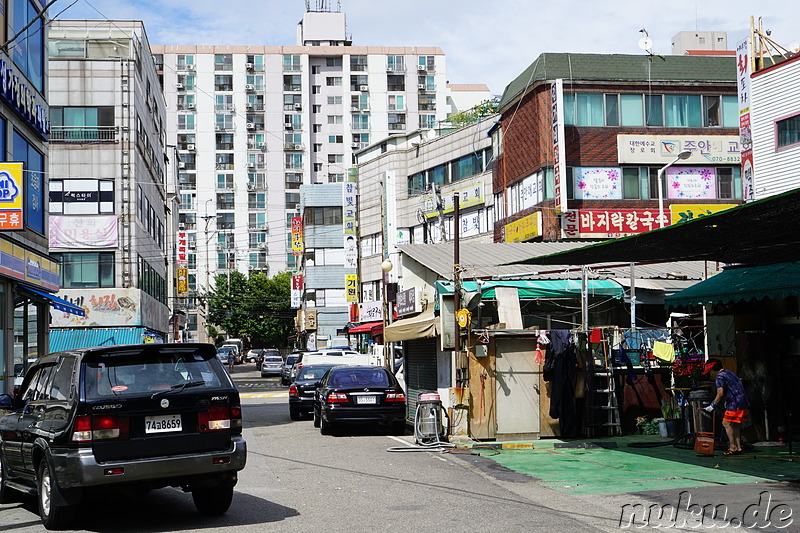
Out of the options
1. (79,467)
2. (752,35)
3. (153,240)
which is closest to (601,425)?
(79,467)

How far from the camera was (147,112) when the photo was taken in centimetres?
5447

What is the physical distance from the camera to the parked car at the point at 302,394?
24188 mm

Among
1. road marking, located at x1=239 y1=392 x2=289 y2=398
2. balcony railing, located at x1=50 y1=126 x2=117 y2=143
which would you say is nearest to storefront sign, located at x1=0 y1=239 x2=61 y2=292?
road marking, located at x1=239 y1=392 x2=289 y2=398

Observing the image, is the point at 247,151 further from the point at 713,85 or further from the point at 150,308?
the point at 713,85

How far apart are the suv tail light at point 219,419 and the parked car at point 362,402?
10131 mm

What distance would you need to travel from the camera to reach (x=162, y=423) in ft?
28.9

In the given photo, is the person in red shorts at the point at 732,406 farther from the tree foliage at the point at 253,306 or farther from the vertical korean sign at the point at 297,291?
the tree foliage at the point at 253,306

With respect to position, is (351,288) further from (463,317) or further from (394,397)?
(463,317)

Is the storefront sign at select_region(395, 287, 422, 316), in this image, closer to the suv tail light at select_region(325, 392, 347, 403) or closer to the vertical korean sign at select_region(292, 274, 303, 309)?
the suv tail light at select_region(325, 392, 347, 403)

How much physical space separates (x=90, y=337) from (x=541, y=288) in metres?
31.4

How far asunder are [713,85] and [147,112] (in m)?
33.2

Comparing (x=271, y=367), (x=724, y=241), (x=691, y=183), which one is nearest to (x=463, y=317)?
(x=724, y=241)

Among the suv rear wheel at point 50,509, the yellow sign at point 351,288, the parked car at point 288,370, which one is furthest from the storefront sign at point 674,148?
the suv rear wheel at point 50,509

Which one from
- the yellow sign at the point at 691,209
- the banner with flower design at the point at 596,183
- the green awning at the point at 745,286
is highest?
the banner with flower design at the point at 596,183
